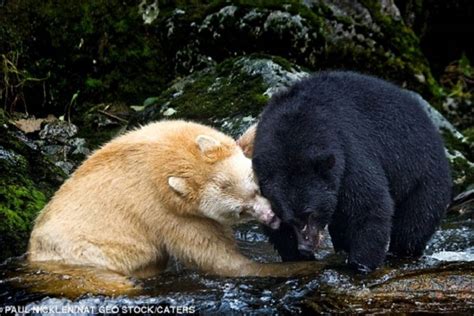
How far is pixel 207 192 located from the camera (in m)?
6.98

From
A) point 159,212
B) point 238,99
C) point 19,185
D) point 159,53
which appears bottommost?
point 159,212

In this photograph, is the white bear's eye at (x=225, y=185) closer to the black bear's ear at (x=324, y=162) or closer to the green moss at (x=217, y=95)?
the black bear's ear at (x=324, y=162)

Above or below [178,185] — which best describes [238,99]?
above

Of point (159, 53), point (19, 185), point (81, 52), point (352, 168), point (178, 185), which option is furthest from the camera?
point (159, 53)

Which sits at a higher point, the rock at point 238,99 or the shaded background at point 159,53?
the shaded background at point 159,53

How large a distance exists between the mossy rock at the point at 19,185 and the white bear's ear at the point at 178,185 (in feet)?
5.56

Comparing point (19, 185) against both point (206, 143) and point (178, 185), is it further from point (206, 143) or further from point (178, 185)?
point (206, 143)

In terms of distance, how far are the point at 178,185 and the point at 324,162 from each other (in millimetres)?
1250

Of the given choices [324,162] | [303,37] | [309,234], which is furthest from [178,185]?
[303,37]

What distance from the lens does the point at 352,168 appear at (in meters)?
6.71

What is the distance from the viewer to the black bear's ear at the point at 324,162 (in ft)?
20.9

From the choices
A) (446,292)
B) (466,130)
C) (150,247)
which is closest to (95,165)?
(150,247)

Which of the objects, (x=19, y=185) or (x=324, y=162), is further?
(x=19, y=185)

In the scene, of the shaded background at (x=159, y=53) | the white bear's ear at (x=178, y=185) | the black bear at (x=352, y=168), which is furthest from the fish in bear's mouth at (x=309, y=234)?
the shaded background at (x=159, y=53)
